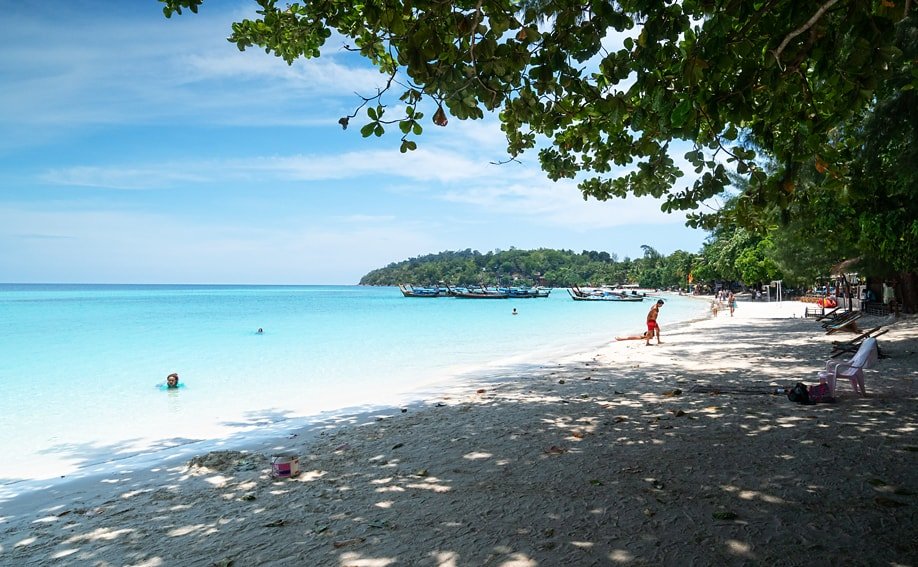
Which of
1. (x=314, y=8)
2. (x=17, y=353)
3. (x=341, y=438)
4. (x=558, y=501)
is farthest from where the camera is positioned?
(x=17, y=353)

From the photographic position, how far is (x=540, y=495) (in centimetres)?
421

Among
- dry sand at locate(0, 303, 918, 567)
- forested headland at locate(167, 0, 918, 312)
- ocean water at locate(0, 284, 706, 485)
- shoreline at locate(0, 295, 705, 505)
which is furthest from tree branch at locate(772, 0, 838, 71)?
ocean water at locate(0, 284, 706, 485)

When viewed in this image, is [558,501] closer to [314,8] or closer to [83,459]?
[314,8]

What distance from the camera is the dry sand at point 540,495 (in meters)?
3.32

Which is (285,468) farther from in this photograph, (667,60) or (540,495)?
(667,60)

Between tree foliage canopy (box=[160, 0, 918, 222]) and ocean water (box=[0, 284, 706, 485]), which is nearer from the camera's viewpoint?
tree foliage canopy (box=[160, 0, 918, 222])

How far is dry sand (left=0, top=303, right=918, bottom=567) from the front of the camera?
10.9 feet

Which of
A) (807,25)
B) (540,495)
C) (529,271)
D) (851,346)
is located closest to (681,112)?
(807,25)

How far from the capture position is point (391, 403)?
10047 mm

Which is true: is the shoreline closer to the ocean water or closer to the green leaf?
the ocean water

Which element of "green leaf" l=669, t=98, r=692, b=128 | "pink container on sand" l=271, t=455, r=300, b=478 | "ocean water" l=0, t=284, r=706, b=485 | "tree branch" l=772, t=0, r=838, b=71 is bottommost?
"ocean water" l=0, t=284, r=706, b=485

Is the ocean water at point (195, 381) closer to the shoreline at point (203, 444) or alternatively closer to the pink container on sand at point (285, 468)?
the shoreline at point (203, 444)

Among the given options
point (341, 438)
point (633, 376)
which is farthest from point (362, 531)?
point (633, 376)

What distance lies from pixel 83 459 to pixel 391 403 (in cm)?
480
